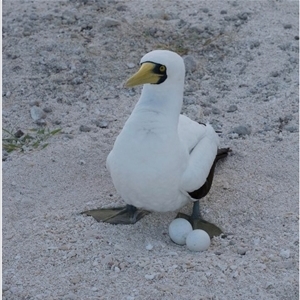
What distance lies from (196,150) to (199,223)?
16.9 inches

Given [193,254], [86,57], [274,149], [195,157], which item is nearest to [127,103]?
[86,57]

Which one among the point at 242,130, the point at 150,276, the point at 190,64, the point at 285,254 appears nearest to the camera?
the point at 150,276

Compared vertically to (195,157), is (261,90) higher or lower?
lower

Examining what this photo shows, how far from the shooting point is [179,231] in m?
4.16

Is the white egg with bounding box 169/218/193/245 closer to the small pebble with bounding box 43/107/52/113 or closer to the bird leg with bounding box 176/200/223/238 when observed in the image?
the bird leg with bounding box 176/200/223/238

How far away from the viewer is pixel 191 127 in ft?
14.8

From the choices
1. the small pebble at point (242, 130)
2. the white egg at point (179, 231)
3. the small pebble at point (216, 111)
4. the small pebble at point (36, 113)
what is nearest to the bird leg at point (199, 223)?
the white egg at point (179, 231)

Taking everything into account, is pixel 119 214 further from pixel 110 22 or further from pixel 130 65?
pixel 110 22

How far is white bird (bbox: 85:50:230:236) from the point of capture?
4031 millimetres

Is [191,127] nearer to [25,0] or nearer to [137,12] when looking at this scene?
[137,12]

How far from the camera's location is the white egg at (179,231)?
13.6 feet

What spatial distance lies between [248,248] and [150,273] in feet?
1.99

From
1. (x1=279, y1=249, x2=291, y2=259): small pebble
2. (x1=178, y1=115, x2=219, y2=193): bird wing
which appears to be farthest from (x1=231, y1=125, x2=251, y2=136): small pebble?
(x1=279, y1=249, x2=291, y2=259): small pebble

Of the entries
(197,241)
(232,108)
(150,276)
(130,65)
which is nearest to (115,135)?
(232,108)
